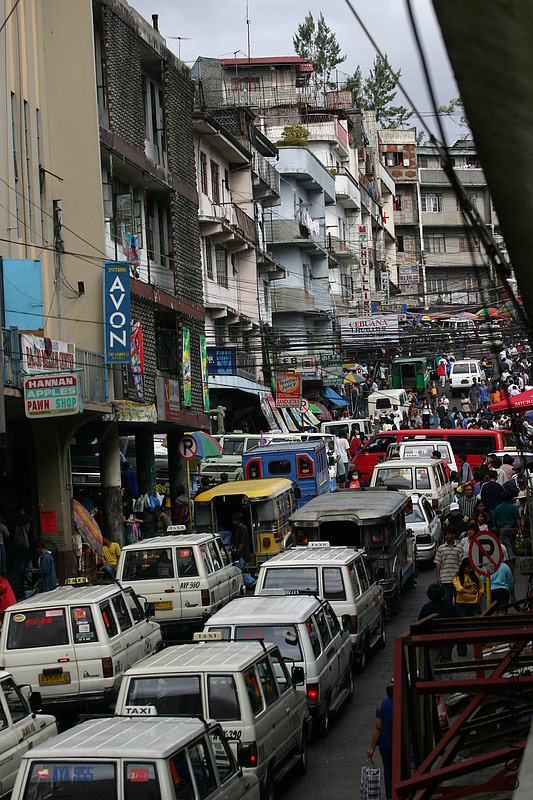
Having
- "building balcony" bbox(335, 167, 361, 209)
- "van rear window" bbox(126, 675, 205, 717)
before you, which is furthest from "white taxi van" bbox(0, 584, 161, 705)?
"building balcony" bbox(335, 167, 361, 209)

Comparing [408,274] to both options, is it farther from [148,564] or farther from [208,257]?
[148,564]

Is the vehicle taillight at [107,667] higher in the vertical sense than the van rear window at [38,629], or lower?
lower

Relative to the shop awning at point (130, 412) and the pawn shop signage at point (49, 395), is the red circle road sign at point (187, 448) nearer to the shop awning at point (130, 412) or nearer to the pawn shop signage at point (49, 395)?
the shop awning at point (130, 412)

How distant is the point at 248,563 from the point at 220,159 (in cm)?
2847

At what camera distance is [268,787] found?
39.3 feet

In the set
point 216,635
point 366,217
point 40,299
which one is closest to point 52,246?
point 40,299

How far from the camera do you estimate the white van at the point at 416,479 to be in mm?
32938

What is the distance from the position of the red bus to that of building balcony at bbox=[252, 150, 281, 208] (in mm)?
17895

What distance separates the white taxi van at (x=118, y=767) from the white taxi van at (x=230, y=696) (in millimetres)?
1687

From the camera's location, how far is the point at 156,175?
119 feet

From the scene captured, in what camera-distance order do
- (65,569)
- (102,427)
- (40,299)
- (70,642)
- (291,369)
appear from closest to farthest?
(70,642), (40,299), (65,569), (102,427), (291,369)

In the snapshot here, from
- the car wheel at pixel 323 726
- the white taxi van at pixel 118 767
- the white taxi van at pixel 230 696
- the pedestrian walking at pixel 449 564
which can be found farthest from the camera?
the pedestrian walking at pixel 449 564

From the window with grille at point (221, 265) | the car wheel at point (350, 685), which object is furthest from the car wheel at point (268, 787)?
the window with grille at point (221, 265)

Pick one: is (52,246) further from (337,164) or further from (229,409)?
(337,164)
